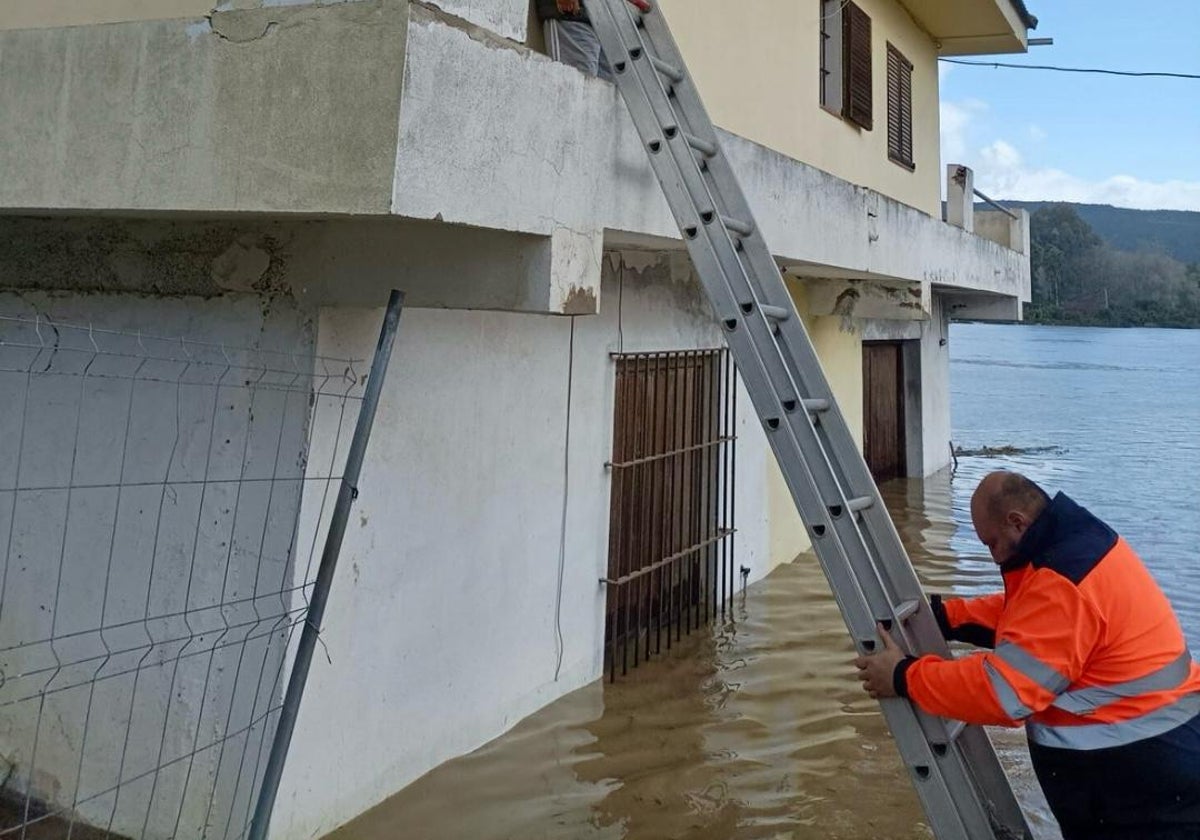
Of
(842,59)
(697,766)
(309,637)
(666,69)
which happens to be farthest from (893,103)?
(309,637)

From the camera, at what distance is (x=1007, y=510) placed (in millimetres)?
2816

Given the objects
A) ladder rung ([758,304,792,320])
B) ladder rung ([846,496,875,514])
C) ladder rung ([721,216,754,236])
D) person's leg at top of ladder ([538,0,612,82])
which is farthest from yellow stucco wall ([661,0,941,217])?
ladder rung ([846,496,875,514])

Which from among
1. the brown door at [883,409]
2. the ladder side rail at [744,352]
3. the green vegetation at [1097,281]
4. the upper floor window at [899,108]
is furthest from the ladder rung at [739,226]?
the green vegetation at [1097,281]

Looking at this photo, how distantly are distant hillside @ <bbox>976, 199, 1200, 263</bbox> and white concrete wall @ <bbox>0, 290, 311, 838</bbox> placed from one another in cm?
11890

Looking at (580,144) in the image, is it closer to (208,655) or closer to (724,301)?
(724,301)

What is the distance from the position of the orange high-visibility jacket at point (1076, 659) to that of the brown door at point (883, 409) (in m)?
9.15

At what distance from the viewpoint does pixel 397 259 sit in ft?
11.4

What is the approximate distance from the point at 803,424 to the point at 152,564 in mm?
2503

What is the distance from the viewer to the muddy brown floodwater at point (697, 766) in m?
4.06

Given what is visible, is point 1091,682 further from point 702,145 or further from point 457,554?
point 457,554

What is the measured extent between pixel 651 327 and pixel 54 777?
3940 millimetres

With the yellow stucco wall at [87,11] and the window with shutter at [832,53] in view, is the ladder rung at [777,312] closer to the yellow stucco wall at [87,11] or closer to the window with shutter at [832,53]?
the yellow stucco wall at [87,11]

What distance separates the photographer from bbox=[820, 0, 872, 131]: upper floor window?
333 inches

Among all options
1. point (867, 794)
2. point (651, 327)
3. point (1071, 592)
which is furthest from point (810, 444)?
point (651, 327)
